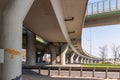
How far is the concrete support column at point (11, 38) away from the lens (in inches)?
262

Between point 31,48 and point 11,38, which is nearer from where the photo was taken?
point 11,38

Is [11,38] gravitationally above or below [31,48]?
below

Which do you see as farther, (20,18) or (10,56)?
(20,18)

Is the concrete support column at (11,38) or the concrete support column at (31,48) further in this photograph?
the concrete support column at (31,48)

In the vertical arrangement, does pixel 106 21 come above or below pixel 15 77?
above

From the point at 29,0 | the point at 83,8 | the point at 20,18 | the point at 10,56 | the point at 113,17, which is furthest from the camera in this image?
the point at 113,17

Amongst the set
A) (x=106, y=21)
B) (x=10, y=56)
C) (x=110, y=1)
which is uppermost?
(x=110, y=1)

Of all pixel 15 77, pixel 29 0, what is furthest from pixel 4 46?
pixel 29 0

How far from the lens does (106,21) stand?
44.2 metres

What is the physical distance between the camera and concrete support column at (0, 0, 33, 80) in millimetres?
6652

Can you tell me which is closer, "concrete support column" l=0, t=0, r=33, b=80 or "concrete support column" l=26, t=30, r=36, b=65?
"concrete support column" l=0, t=0, r=33, b=80

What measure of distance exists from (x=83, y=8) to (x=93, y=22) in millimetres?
22638

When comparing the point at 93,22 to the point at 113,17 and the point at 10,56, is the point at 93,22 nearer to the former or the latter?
the point at 113,17

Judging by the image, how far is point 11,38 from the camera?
670cm
